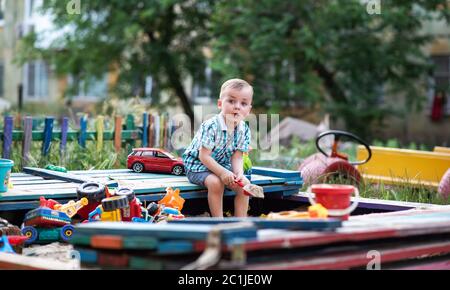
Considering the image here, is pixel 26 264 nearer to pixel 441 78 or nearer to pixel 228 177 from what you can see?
pixel 228 177

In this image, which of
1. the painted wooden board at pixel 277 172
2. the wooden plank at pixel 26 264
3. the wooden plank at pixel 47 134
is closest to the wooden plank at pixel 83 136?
the wooden plank at pixel 47 134

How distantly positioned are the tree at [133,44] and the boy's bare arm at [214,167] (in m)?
18.7

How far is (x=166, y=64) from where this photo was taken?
1030 inches

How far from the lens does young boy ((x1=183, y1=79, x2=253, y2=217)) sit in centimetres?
622

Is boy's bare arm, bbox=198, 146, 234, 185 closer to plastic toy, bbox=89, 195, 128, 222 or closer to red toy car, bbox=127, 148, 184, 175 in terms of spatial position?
red toy car, bbox=127, 148, 184, 175

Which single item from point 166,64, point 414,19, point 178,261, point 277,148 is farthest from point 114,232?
point 166,64

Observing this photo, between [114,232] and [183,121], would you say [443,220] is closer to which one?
[114,232]

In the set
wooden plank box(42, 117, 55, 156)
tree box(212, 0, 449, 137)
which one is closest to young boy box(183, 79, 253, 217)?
wooden plank box(42, 117, 55, 156)

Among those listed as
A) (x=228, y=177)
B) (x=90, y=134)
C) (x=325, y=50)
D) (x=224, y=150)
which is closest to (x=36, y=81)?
(x=325, y=50)

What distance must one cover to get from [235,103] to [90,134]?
3.85 metres

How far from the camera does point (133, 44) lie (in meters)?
26.2

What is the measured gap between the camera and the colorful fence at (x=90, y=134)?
28.8 feet

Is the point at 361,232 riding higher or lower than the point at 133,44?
lower
